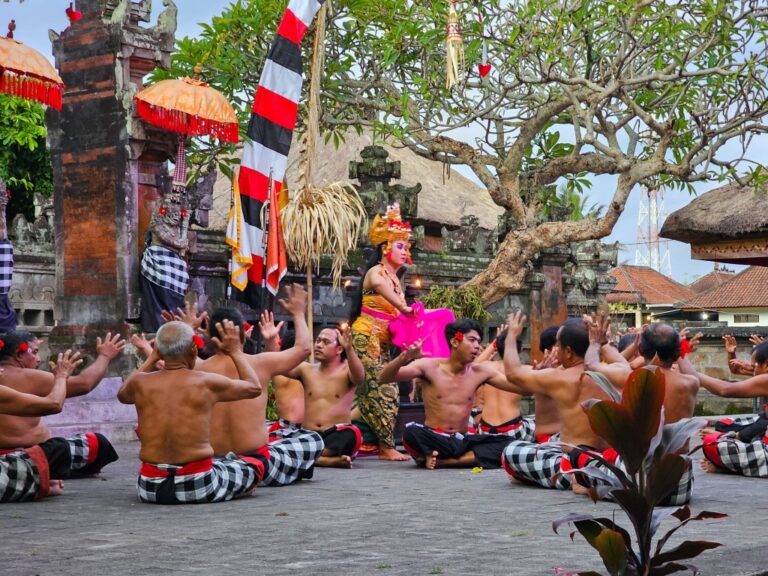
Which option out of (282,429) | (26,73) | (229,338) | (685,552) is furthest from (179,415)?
(26,73)

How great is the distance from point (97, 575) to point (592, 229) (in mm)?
12767

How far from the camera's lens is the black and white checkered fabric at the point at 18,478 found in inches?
326

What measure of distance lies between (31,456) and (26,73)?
4583 mm

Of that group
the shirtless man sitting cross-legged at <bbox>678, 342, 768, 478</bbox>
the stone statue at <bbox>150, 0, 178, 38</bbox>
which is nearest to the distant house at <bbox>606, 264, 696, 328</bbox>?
the stone statue at <bbox>150, 0, 178, 38</bbox>

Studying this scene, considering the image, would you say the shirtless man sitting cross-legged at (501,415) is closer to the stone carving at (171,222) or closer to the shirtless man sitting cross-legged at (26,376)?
the stone carving at (171,222)

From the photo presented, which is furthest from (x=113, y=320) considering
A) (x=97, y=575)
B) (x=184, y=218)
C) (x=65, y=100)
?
(x=97, y=575)

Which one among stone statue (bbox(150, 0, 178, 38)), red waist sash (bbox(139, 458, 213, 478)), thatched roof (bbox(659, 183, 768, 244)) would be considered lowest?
red waist sash (bbox(139, 458, 213, 478))

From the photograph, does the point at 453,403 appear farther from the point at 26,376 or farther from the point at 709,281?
the point at 709,281

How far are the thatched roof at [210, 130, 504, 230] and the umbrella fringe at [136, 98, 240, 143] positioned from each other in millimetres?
17145

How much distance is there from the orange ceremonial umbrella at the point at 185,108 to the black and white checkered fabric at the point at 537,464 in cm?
536

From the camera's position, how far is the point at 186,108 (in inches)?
499

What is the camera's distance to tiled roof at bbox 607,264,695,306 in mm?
52906

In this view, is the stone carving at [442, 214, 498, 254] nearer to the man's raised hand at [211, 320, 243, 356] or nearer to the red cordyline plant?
the man's raised hand at [211, 320, 243, 356]

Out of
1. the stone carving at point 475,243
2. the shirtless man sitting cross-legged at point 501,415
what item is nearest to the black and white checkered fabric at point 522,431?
the shirtless man sitting cross-legged at point 501,415
